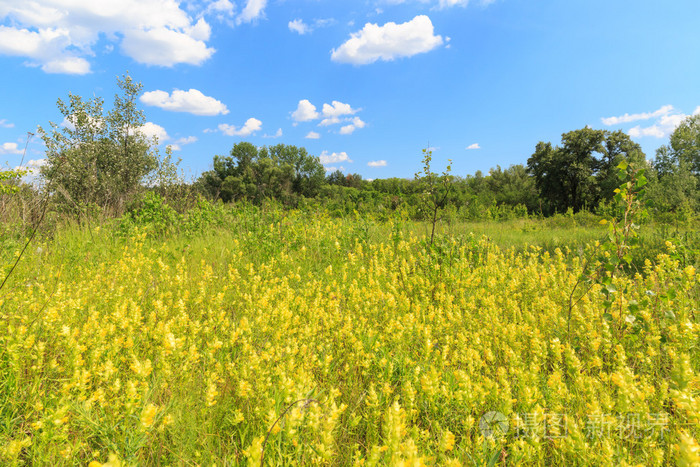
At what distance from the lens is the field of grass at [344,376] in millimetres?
1584

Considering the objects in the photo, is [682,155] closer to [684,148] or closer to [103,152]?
[684,148]

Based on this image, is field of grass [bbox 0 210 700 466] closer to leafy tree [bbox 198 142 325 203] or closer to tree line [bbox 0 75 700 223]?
tree line [bbox 0 75 700 223]

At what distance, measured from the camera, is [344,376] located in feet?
7.91

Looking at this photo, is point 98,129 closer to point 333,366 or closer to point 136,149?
point 136,149

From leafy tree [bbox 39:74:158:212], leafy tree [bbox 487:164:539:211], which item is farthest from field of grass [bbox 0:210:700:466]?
leafy tree [bbox 487:164:539:211]

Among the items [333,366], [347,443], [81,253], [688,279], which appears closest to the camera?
[347,443]

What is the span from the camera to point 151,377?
2277 mm

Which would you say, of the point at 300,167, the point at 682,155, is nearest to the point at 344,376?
the point at 682,155

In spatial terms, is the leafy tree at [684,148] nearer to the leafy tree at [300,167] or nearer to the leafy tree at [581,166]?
the leafy tree at [581,166]

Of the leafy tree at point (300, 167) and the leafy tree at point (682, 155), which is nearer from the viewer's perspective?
the leafy tree at point (682, 155)

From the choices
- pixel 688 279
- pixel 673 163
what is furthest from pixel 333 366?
pixel 673 163

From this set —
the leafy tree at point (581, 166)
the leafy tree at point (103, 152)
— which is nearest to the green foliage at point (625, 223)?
the leafy tree at point (103, 152)

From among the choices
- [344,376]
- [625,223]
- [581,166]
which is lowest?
[344,376]

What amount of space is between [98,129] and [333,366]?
16490 millimetres
